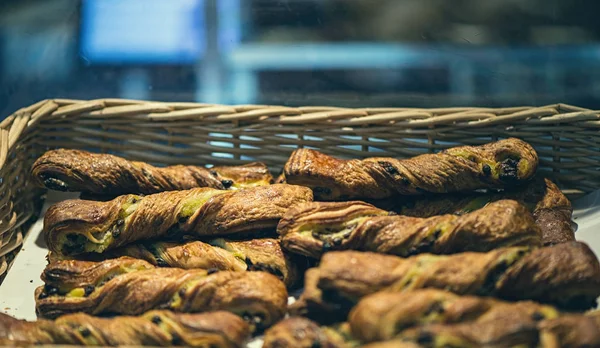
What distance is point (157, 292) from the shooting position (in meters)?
2.47

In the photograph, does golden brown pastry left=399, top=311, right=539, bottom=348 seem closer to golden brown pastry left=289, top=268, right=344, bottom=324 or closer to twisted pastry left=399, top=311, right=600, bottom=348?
twisted pastry left=399, top=311, right=600, bottom=348

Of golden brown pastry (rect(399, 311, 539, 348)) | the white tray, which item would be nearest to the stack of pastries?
golden brown pastry (rect(399, 311, 539, 348))

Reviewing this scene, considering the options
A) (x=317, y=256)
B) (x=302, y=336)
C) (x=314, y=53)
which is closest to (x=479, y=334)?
(x=302, y=336)

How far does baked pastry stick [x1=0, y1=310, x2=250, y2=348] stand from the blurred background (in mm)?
1952

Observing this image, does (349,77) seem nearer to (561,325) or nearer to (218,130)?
(218,130)

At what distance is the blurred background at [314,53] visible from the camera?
13.3ft

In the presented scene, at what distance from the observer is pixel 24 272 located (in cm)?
300

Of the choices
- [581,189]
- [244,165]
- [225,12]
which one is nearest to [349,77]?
[225,12]

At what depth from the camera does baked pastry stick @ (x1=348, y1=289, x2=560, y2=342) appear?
2.05 m

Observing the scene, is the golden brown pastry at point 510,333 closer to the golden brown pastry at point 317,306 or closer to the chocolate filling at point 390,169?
the golden brown pastry at point 317,306

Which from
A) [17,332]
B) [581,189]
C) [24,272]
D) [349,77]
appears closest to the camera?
[17,332]

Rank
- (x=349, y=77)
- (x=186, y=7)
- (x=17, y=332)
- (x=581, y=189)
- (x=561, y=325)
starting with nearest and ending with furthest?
(x=561, y=325)
(x=17, y=332)
(x=581, y=189)
(x=349, y=77)
(x=186, y=7)

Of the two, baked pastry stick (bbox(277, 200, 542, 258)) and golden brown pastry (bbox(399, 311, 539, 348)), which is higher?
baked pastry stick (bbox(277, 200, 542, 258))

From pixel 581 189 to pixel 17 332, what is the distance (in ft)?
8.02
